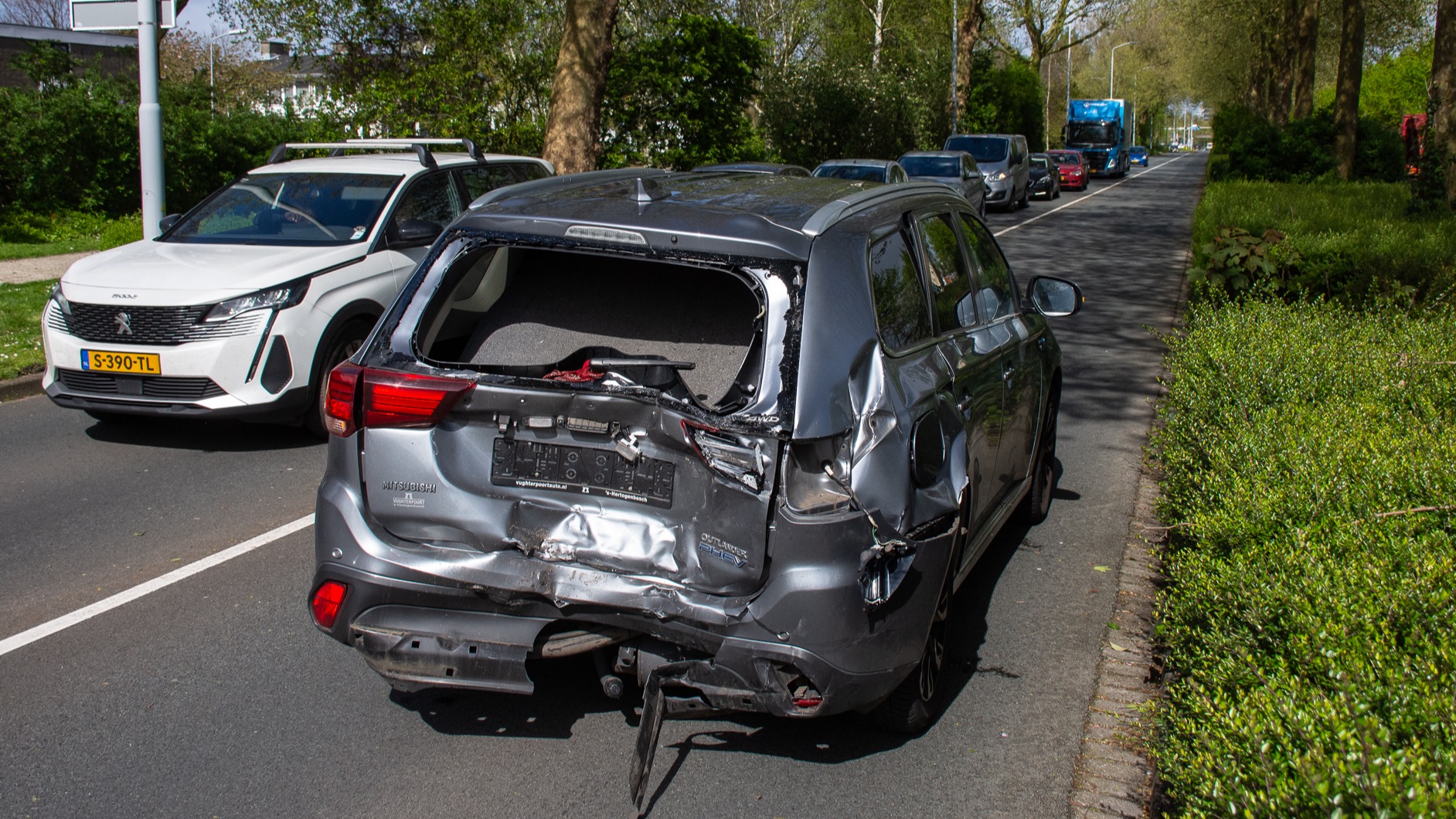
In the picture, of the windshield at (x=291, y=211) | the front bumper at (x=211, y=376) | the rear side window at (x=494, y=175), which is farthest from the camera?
the rear side window at (x=494, y=175)

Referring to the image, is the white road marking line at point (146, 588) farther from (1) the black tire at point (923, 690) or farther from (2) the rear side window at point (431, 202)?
(1) the black tire at point (923, 690)

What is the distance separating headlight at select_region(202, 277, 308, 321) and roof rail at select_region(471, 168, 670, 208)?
334cm

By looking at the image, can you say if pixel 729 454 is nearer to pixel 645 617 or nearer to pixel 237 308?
pixel 645 617

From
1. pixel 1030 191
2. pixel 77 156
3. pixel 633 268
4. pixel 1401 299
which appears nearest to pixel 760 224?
pixel 633 268

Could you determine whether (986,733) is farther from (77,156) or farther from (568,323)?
(77,156)

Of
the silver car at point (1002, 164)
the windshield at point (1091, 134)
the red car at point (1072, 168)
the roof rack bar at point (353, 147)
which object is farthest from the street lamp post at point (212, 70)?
the windshield at point (1091, 134)

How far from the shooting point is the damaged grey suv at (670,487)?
11.4 ft

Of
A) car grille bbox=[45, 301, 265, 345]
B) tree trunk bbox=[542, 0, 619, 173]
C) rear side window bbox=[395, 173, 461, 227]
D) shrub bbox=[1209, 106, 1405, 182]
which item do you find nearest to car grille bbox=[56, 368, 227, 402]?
car grille bbox=[45, 301, 265, 345]

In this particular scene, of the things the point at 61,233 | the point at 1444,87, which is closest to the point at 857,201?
the point at 1444,87

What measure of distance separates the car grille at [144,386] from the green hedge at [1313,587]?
5.68 m

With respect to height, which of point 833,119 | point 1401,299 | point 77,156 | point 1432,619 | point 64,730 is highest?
point 833,119

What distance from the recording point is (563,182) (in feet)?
14.9

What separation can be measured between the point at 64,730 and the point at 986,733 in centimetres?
312

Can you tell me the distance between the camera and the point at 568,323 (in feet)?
14.4
